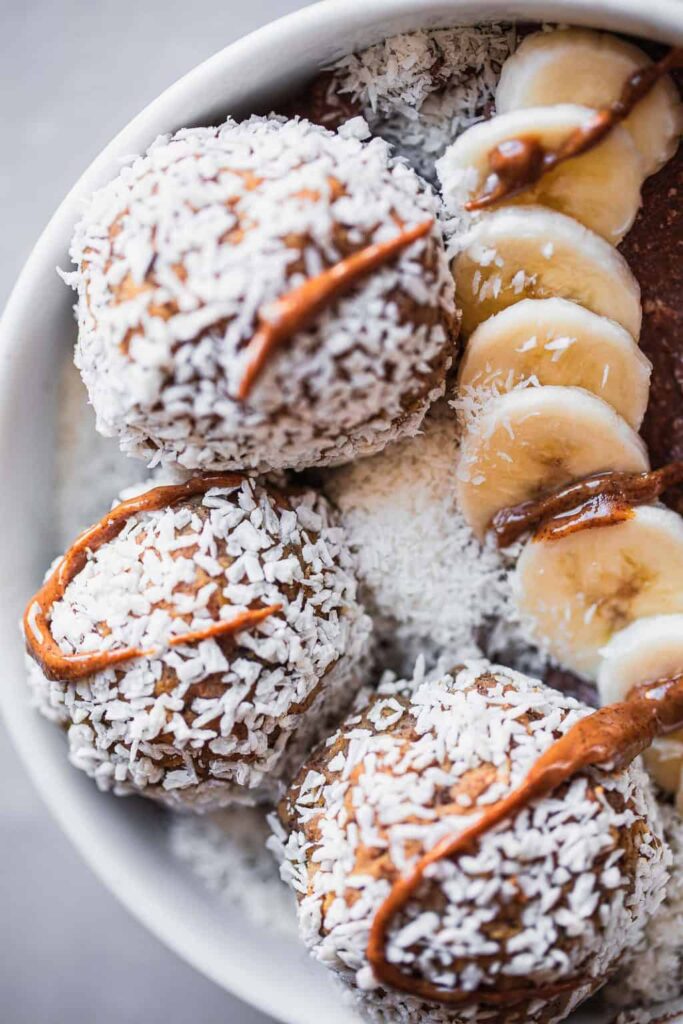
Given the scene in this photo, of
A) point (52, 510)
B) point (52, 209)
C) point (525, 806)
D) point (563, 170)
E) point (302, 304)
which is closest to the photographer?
point (302, 304)

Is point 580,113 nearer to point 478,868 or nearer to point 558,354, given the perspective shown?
point 558,354

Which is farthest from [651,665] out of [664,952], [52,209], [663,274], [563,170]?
[52,209]

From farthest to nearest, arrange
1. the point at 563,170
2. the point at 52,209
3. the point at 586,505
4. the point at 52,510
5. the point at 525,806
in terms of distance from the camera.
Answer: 1. the point at 52,209
2. the point at 52,510
3. the point at 586,505
4. the point at 563,170
5. the point at 525,806

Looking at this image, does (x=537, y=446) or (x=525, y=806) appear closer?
(x=525, y=806)

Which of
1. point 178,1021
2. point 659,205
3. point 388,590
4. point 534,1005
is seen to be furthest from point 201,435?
point 178,1021

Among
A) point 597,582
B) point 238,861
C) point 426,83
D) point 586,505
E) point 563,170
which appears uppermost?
point 426,83

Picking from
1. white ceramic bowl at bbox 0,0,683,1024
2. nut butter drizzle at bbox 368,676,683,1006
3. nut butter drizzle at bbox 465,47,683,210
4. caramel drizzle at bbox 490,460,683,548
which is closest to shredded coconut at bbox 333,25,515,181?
white ceramic bowl at bbox 0,0,683,1024
